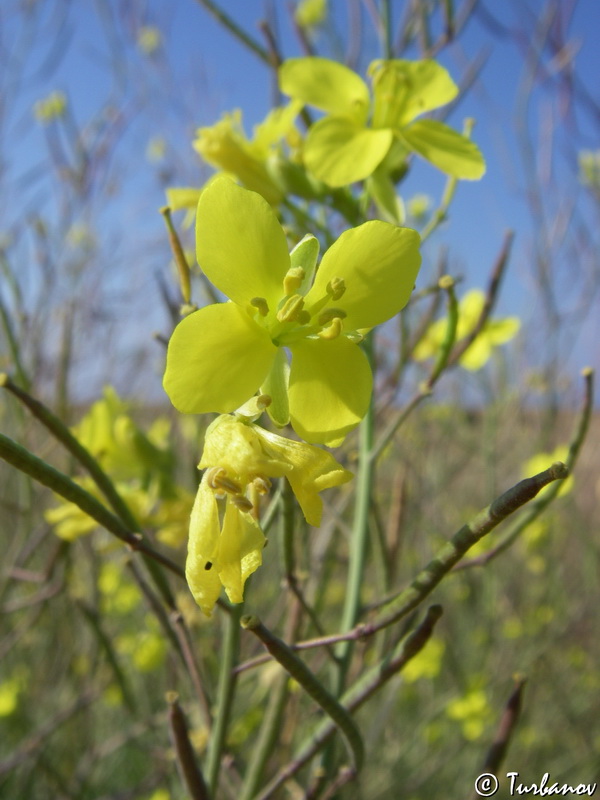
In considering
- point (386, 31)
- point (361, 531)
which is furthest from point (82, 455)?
point (386, 31)

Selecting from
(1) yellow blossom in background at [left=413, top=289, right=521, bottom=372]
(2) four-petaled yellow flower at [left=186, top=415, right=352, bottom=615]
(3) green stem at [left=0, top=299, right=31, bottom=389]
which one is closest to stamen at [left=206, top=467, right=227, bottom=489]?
(2) four-petaled yellow flower at [left=186, top=415, right=352, bottom=615]

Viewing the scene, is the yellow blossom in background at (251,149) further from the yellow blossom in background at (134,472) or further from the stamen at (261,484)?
the stamen at (261,484)

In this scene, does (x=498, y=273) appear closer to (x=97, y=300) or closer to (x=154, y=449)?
(x=154, y=449)

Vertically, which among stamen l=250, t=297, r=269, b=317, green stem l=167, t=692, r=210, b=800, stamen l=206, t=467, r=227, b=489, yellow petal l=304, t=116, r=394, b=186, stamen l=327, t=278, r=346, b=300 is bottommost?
green stem l=167, t=692, r=210, b=800

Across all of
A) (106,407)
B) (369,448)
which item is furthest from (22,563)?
(369,448)

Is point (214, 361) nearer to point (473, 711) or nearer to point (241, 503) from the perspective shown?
point (241, 503)

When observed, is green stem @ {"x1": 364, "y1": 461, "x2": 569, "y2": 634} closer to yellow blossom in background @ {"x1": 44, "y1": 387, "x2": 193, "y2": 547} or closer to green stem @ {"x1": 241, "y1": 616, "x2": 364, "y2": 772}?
green stem @ {"x1": 241, "y1": 616, "x2": 364, "y2": 772}

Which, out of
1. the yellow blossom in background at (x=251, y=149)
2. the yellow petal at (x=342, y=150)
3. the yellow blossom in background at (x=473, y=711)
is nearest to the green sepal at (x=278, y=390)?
the yellow petal at (x=342, y=150)
